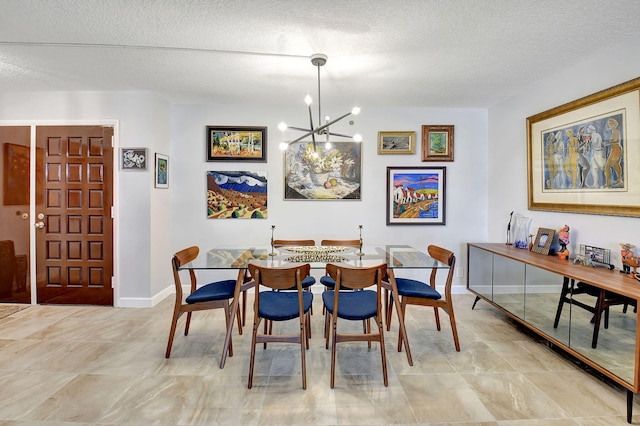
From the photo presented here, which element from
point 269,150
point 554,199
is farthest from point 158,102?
point 554,199

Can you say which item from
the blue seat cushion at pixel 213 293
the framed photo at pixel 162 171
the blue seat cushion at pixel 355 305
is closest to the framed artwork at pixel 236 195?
the framed photo at pixel 162 171

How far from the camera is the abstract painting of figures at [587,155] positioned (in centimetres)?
239

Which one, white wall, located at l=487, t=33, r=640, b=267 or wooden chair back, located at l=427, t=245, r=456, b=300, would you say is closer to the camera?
white wall, located at l=487, t=33, r=640, b=267

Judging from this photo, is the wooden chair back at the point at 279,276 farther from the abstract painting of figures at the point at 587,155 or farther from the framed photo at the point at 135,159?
the abstract painting of figures at the point at 587,155

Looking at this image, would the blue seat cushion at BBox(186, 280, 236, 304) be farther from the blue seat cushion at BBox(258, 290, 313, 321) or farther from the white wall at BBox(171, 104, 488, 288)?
the white wall at BBox(171, 104, 488, 288)

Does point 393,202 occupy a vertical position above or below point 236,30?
below

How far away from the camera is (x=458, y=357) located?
2479 mm

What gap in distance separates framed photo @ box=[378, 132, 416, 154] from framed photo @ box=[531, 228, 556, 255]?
1716 mm

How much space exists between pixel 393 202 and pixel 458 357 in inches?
81.6

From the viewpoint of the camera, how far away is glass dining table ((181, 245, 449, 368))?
237 centimetres

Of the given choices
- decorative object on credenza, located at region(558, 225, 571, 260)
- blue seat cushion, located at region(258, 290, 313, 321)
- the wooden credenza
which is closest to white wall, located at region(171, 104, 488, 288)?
the wooden credenza

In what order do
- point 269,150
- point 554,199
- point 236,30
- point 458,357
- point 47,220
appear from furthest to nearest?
point 269,150, point 47,220, point 554,199, point 458,357, point 236,30

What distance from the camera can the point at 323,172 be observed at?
4.06 metres

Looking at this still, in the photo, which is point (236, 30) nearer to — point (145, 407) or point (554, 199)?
point (145, 407)
